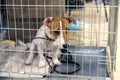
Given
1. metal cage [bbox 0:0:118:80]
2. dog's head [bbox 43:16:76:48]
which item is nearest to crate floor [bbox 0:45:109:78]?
metal cage [bbox 0:0:118:80]

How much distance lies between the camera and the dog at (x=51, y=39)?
173 centimetres

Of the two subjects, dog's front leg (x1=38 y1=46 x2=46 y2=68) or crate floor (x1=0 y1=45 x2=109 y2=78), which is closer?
crate floor (x1=0 y1=45 x2=109 y2=78)

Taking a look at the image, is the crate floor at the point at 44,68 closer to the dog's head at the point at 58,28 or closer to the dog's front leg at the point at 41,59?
the dog's front leg at the point at 41,59

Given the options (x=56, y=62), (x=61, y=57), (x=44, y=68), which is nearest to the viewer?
(x=44, y=68)

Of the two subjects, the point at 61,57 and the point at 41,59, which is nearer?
the point at 41,59

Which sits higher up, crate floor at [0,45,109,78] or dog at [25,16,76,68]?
dog at [25,16,76,68]

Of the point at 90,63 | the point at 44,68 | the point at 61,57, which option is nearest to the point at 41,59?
the point at 44,68

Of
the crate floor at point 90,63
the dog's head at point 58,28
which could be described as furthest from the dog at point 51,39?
the crate floor at point 90,63

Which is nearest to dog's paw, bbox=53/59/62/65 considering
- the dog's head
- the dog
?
the dog

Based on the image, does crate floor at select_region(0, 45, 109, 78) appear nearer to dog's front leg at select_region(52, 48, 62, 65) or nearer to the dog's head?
dog's front leg at select_region(52, 48, 62, 65)

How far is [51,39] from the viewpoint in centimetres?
181

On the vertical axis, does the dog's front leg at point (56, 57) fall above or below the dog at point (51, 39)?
below

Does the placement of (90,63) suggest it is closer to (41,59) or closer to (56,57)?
(56,57)

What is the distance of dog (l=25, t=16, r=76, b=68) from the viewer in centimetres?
173
